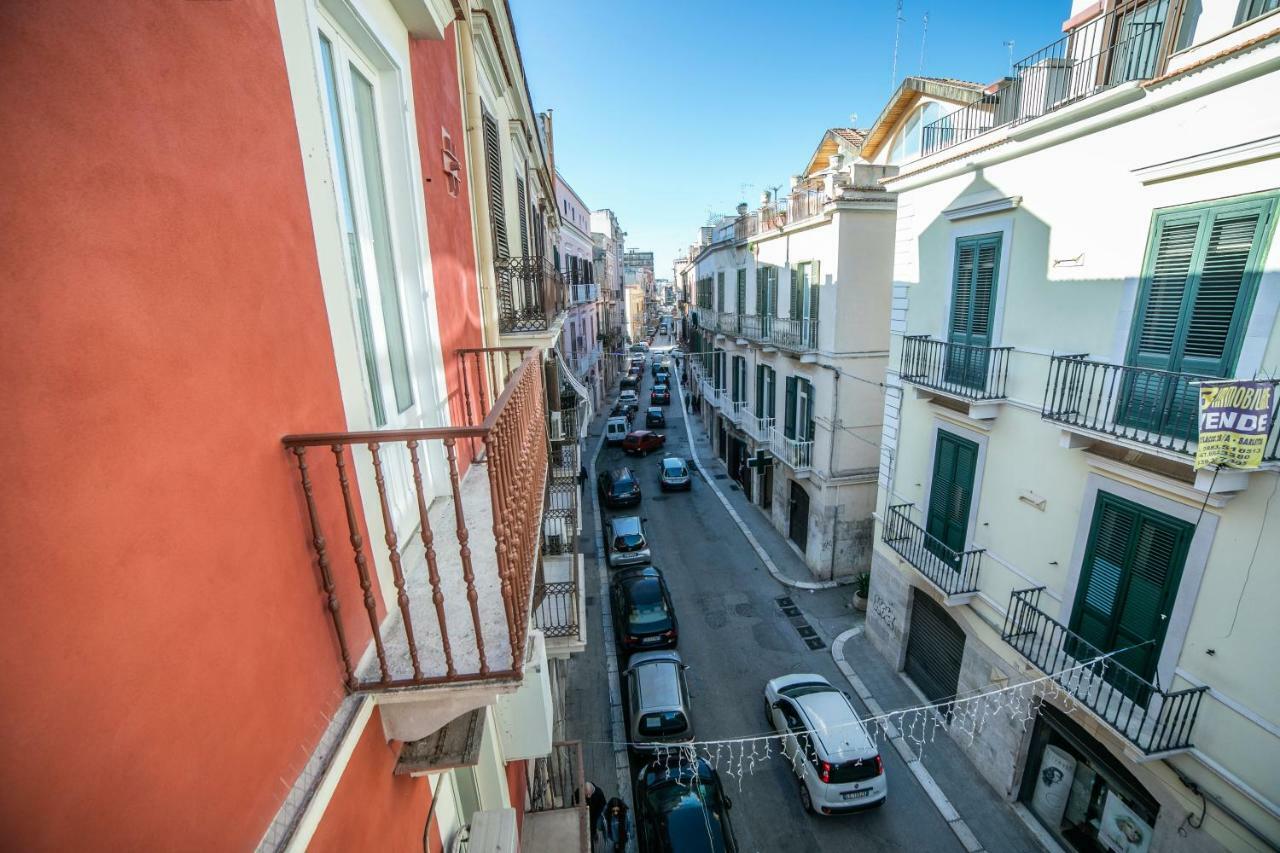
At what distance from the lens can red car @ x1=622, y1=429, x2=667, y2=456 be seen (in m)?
25.5

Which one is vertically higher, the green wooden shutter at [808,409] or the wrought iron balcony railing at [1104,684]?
the green wooden shutter at [808,409]

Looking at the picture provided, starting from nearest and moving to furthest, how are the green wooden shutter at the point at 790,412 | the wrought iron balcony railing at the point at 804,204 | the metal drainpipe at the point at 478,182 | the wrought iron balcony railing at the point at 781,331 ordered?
the metal drainpipe at the point at 478,182
the wrought iron balcony railing at the point at 804,204
the wrought iron balcony railing at the point at 781,331
the green wooden shutter at the point at 790,412

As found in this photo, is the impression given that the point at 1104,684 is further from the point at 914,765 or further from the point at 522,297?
the point at 522,297

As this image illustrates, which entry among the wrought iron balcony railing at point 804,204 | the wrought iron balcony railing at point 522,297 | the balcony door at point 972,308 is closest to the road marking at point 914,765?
the balcony door at point 972,308

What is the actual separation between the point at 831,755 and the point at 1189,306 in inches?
275

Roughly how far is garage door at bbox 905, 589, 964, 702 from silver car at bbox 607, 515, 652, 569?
264 inches

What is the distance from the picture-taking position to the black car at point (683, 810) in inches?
277

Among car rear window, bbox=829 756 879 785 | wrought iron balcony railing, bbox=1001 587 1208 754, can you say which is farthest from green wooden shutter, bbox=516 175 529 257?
car rear window, bbox=829 756 879 785

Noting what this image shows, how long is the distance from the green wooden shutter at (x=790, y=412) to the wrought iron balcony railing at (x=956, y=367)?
560cm

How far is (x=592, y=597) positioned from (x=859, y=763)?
7.50 metres

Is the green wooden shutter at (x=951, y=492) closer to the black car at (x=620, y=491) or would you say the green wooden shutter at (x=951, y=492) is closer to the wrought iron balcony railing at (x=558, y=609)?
the wrought iron balcony railing at (x=558, y=609)

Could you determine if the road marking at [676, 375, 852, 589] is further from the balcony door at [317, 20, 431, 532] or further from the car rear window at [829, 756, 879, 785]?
the balcony door at [317, 20, 431, 532]

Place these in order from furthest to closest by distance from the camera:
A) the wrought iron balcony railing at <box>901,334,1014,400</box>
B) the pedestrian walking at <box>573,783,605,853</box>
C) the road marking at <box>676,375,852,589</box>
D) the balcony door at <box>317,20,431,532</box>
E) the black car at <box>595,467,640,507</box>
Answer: the black car at <box>595,467,640,507</box> → the road marking at <box>676,375,852,589</box> → the pedestrian walking at <box>573,783,605,853</box> → the wrought iron balcony railing at <box>901,334,1014,400</box> → the balcony door at <box>317,20,431,532</box>

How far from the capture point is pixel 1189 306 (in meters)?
5.34
